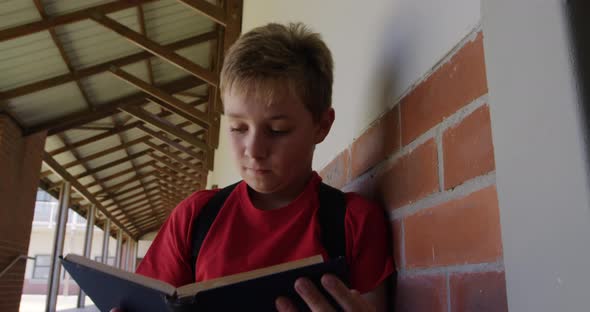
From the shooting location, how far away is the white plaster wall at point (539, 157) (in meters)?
0.38

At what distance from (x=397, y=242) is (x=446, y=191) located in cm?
21

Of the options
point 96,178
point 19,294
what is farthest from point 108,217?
point 19,294

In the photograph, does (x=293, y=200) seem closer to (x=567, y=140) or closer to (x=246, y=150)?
(x=246, y=150)

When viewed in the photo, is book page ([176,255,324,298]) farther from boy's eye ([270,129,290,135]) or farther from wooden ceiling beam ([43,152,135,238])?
wooden ceiling beam ([43,152,135,238])

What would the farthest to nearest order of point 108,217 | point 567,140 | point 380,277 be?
point 108,217
point 380,277
point 567,140

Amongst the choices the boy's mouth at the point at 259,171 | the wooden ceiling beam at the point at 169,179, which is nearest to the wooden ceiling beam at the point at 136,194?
the wooden ceiling beam at the point at 169,179

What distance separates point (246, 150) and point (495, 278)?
1.65ft

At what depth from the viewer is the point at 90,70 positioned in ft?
20.4

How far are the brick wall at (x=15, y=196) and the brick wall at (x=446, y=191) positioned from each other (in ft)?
21.0

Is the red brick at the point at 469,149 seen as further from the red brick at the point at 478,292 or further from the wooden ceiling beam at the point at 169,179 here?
the wooden ceiling beam at the point at 169,179

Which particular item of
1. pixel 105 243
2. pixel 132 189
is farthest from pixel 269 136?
pixel 105 243

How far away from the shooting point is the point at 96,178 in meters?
11.1

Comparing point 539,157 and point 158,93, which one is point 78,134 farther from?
point 539,157

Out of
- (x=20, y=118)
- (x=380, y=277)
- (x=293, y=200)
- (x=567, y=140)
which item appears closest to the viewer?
(x=567, y=140)
